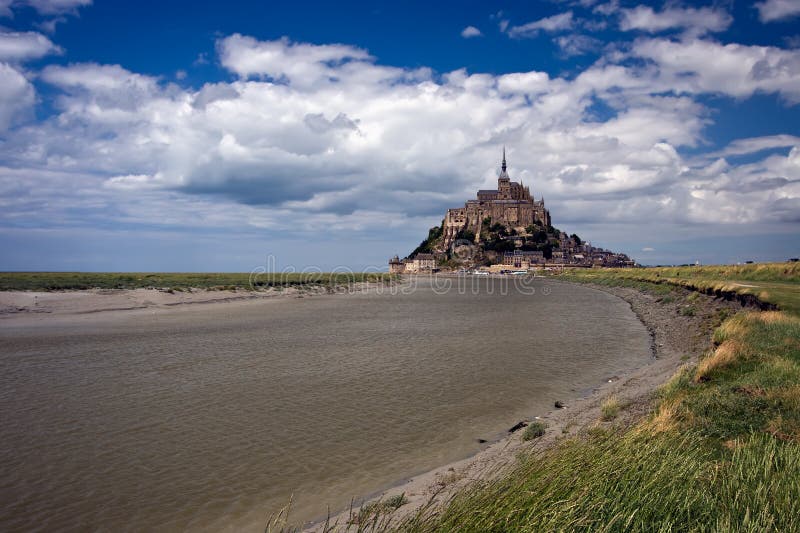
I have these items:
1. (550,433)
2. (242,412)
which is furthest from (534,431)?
(242,412)

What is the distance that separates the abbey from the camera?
520 ft

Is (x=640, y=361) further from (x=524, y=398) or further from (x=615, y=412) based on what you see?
(x=615, y=412)

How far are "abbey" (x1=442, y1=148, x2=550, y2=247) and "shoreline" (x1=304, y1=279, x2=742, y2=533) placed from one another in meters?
143

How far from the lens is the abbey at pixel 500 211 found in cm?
15838

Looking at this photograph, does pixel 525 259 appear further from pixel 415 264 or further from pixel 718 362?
pixel 718 362

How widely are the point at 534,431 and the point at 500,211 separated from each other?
156387 millimetres

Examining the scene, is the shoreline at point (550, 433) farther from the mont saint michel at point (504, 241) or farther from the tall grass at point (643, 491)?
the mont saint michel at point (504, 241)

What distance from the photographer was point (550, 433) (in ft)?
27.0

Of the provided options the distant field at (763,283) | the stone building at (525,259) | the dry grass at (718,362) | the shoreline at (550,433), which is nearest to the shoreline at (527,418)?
the shoreline at (550,433)

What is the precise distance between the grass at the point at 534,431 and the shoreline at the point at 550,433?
11 centimetres

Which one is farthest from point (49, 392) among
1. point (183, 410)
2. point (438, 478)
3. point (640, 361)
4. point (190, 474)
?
point (640, 361)

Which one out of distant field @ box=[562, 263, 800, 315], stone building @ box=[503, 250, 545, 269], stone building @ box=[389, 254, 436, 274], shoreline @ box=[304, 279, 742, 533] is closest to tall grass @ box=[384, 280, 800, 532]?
shoreline @ box=[304, 279, 742, 533]

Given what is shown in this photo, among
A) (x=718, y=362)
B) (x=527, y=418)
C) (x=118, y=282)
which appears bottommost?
(x=527, y=418)

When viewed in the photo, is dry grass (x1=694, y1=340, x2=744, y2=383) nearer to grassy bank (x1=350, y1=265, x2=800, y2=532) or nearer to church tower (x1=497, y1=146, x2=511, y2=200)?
grassy bank (x1=350, y1=265, x2=800, y2=532)
